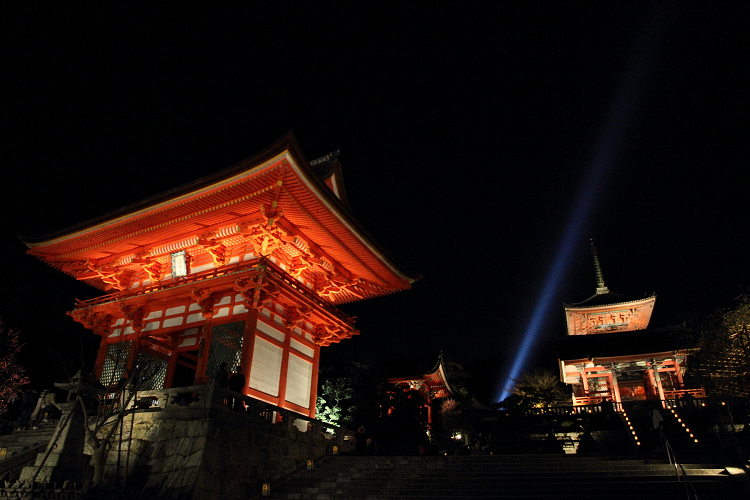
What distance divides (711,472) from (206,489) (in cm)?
1193

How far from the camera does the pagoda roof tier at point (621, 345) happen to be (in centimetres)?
2852

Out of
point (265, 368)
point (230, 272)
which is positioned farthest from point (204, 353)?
point (230, 272)

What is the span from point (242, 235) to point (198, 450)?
8.05 meters

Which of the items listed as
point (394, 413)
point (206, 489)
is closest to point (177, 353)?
point (206, 489)

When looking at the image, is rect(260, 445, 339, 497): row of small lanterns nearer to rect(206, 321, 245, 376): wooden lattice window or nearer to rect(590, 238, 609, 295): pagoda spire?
rect(206, 321, 245, 376): wooden lattice window

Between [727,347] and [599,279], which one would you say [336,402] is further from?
[599,279]

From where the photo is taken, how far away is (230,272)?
1612 centimetres

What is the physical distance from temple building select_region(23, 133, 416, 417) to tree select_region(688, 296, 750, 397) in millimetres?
11703

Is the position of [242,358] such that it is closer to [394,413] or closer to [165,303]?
[165,303]

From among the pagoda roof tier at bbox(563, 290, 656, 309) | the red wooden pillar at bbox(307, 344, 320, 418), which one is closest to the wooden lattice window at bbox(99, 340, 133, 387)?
the red wooden pillar at bbox(307, 344, 320, 418)

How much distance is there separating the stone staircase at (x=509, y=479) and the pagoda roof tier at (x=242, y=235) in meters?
7.93

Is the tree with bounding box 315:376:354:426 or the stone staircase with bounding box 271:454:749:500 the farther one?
the tree with bounding box 315:376:354:426

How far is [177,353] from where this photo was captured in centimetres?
1894

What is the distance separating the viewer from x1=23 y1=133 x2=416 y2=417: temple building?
1603 centimetres
